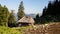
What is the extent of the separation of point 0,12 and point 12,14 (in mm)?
19464

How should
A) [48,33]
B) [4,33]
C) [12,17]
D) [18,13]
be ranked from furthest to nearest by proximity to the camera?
[18,13] → [12,17] → [48,33] → [4,33]

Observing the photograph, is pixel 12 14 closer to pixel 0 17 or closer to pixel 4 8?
pixel 4 8

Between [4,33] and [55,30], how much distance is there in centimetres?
379

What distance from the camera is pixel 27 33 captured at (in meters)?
12.6

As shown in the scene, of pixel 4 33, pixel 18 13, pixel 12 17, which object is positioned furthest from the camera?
pixel 18 13

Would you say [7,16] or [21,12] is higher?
[7,16]

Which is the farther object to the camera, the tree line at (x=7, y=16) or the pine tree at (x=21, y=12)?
the pine tree at (x=21, y=12)

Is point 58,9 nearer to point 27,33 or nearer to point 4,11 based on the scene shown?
point 4,11

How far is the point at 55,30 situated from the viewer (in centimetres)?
1260

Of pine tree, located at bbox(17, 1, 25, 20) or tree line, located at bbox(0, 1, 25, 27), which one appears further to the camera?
pine tree, located at bbox(17, 1, 25, 20)

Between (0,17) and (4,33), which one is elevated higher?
(4,33)

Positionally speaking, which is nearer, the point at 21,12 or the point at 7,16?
the point at 7,16

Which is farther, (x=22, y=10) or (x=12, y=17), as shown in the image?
(x=22, y=10)

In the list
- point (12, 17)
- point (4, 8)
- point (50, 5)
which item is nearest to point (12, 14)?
point (12, 17)
